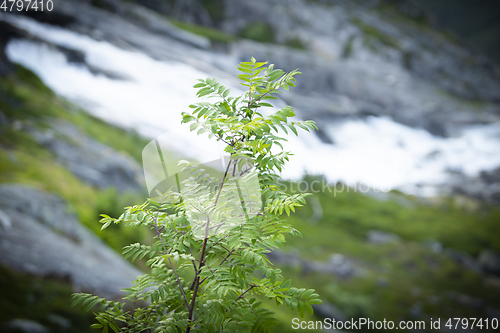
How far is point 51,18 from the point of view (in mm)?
7605

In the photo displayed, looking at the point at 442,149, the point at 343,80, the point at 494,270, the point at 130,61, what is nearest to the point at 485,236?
the point at 494,270

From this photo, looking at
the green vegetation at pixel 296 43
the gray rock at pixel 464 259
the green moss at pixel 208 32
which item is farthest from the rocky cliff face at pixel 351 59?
the gray rock at pixel 464 259

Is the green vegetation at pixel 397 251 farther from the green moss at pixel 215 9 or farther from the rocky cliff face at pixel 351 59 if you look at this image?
the green moss at pixel 215 9

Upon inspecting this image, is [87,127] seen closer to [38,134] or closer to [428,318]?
Result: [38,134]

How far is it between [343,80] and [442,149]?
5.27 metres

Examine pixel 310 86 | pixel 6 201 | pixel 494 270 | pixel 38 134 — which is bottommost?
pixel 6 201

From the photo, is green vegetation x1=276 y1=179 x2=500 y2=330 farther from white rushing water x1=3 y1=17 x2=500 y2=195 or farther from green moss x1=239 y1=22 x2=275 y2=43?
green moss x1=239 y1=22 x2=275 y2=43

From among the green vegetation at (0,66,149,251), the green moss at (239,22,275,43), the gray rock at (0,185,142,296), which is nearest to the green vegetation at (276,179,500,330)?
the gray rock at (0,185,142,296)

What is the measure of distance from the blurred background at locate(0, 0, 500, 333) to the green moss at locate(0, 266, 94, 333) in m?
0.02

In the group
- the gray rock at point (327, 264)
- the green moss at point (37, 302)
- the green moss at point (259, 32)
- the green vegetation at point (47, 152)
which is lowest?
the green moss at point (37, 302)

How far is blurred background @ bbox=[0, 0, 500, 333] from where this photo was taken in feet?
13.2

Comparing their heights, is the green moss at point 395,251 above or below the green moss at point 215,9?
below

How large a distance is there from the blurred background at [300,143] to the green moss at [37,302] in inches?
0.7

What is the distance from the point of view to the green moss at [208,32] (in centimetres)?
1130
